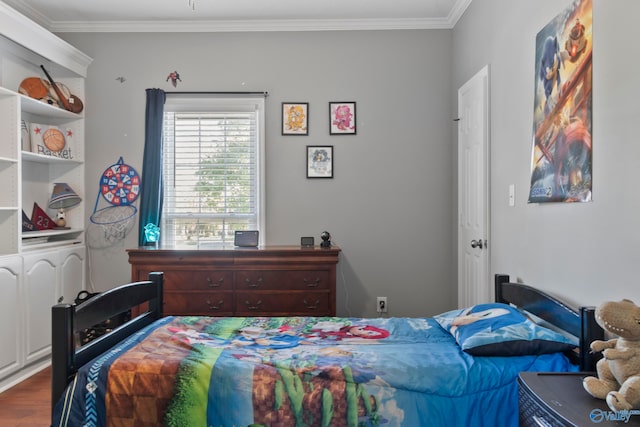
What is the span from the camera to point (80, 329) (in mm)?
1651

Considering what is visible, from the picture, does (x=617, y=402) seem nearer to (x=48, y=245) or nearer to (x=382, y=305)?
(x=382, y=305)

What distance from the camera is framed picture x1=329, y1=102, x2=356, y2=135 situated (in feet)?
12.6

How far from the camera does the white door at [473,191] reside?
2963 mm

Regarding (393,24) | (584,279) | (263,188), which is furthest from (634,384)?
(393,24)

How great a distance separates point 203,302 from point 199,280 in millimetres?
174

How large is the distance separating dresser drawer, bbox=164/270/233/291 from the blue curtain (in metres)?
0.60

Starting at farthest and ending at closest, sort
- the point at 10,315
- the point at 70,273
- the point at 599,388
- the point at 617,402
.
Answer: the point at 70,273, the point at 10,315, the point at 599,388, the point at 617,402

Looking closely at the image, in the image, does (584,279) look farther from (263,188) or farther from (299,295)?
(263,188)

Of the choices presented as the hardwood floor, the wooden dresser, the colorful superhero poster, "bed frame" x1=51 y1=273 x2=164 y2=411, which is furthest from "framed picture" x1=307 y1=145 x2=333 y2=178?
the hardwood floor

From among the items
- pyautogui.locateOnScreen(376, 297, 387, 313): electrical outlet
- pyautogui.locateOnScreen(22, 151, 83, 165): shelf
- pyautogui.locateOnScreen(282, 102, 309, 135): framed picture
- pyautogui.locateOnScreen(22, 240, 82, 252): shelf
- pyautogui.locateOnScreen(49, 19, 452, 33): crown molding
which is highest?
pyautogui.locateOnScreen(49, 19, 452, 33): crown molding

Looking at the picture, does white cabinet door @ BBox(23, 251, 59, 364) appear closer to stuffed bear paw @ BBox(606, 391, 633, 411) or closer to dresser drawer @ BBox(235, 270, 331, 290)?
dresser drawer @ BBox(235, 270, 331, 290)

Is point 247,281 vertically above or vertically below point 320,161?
below

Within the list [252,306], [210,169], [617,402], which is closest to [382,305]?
[252,306]

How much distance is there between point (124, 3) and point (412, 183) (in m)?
2.80
